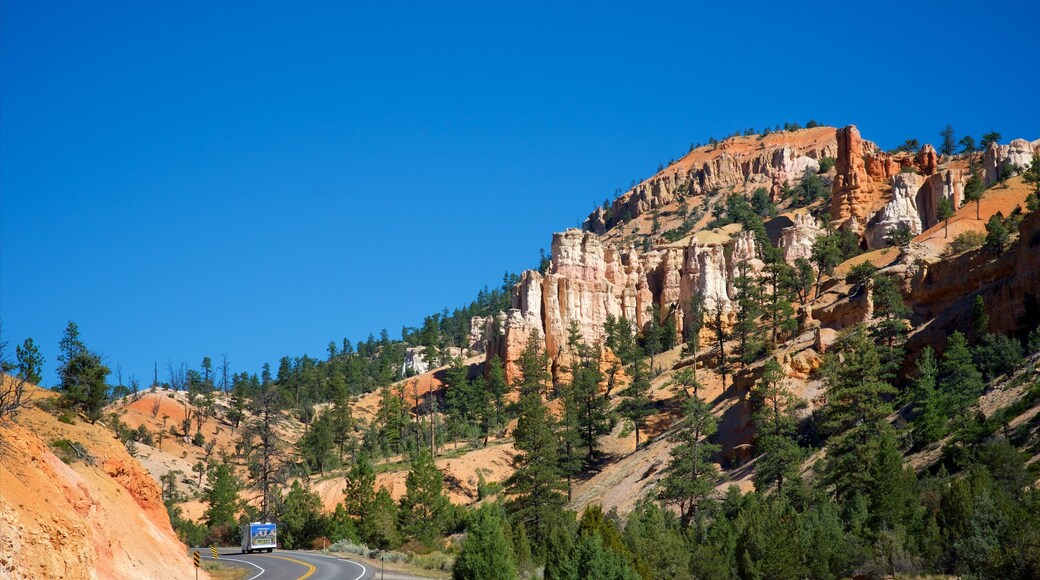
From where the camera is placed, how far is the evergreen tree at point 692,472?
218ft

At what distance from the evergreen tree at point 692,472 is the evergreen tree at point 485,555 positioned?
28.0 m

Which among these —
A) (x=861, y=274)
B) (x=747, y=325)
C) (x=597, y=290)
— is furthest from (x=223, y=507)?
(x=597, y=290)

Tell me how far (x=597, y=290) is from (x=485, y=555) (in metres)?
87.3

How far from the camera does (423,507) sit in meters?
69.2

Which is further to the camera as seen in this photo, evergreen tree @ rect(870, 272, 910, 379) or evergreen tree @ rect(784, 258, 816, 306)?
evergreen tree @ rect(784, 258, 816, 306)

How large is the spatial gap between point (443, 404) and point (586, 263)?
2392 cm

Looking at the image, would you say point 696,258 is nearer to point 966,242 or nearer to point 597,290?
point 597,290

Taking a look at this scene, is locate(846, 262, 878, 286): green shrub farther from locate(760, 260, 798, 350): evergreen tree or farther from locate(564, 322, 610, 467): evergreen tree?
locate(564, 322, 610, 467): evergreen tree

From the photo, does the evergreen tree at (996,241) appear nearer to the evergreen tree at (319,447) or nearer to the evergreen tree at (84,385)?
the evergreen tree at (319,447)

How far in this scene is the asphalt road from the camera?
41875 millimetres

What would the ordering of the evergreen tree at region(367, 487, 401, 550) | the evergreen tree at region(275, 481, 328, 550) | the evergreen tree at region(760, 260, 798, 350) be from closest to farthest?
1. the evergreen tree at region(367, 487, 401, 550)
2. the evergreen tree at region(275, 481, 328, 550)
3. the evergreen tree at region(760, 260, 798, 350)

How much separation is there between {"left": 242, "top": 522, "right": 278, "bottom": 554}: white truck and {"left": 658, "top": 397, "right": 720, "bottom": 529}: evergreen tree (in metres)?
24.3

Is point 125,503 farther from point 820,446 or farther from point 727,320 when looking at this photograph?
point 727,320

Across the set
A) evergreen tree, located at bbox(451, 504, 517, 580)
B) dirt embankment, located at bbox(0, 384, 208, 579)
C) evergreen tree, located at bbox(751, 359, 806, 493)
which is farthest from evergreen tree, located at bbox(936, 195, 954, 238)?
dirt embankment, located at bbox(0, 384, 208, 579)
